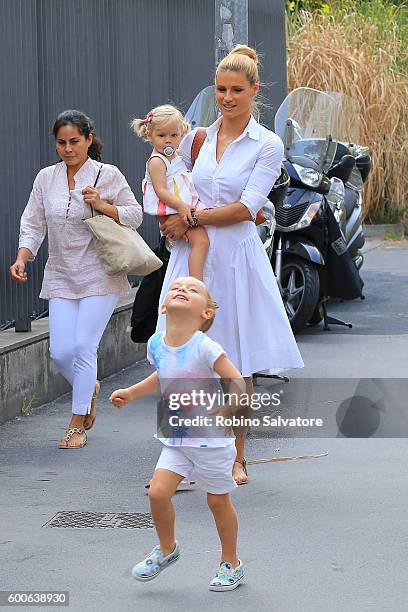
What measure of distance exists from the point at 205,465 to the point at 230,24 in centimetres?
594

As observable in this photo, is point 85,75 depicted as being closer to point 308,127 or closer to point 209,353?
point 308,127

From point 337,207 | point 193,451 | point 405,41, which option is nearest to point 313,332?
point 337,207

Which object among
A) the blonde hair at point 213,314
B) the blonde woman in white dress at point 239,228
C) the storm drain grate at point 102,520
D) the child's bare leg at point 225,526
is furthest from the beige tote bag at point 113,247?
the child's bare leg at point 225,526

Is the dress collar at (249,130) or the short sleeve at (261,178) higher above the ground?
the dress collar at (249,130)

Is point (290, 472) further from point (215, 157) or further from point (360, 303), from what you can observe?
point (360, 303)

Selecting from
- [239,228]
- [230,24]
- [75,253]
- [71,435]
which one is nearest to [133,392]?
[239,228]

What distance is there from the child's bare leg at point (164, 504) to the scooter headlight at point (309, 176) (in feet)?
23.2

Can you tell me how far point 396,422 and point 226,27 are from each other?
12.1 ft

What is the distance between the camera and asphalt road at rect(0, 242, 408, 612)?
16.4ft

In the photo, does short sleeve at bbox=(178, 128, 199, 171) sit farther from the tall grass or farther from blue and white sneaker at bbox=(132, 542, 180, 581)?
the tall grass

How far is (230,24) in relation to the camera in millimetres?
10375

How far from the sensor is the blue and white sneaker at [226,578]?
501 cm

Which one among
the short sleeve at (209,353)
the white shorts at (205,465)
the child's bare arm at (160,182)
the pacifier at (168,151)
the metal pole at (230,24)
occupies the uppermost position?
the metal pole at (230,24)

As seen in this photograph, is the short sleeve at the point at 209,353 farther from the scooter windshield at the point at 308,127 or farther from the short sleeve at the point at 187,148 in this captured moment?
the scooter windshield at the point at 308,127
